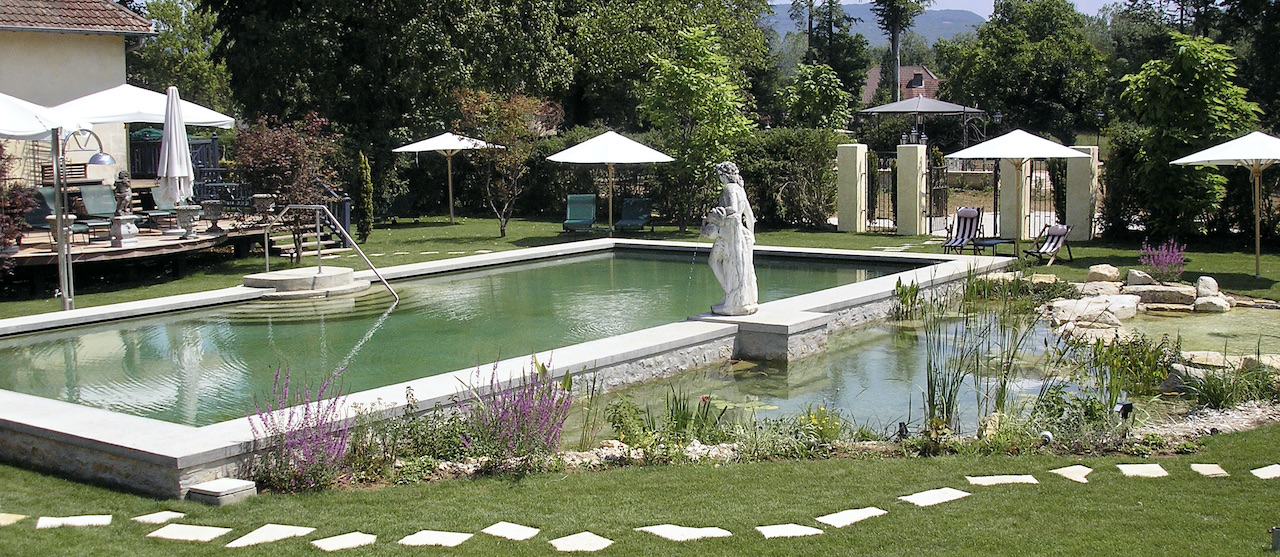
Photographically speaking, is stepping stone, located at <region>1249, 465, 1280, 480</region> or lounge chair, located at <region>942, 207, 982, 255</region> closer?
stepping stone, located at <region>1249, 465, 1280, 480</region>

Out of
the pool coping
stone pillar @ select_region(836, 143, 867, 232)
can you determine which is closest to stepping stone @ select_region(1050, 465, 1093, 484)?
the pool coping

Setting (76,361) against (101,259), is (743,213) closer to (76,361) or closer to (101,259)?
(76,361)

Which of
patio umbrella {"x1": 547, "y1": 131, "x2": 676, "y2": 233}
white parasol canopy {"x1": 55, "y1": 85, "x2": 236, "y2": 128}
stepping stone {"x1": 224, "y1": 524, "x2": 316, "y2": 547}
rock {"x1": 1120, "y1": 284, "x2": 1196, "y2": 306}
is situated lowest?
stepping stone {"x1": 224, "y1": 524, "x2": 316, "y2": 547}

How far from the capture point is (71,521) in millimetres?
5668

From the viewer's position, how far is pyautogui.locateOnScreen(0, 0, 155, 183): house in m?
20.8

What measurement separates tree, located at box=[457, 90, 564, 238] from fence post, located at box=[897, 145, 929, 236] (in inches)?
285

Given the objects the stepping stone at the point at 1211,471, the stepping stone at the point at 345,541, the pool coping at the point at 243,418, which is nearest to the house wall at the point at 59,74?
the pool coping at the point at 243,418

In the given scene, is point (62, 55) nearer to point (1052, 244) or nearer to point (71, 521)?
point (1052, 244)

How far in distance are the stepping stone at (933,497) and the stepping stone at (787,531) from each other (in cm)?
74

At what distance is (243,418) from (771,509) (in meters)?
3.56

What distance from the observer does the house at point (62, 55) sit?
68.1 feet

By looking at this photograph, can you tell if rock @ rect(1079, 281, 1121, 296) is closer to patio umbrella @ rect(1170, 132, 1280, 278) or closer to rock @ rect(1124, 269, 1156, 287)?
rock @ rect(1124, 269, 1156, 287)

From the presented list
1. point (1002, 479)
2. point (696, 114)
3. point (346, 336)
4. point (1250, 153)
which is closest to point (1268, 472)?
point (1002, 479)

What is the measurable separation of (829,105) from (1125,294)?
27854mm
